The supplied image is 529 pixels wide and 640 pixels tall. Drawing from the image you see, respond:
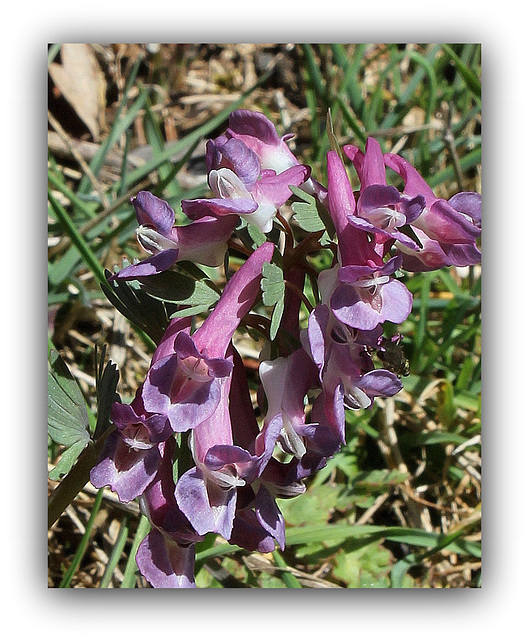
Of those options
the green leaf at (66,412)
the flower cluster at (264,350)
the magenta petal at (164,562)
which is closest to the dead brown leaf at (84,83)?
the green leaf at (66,412)

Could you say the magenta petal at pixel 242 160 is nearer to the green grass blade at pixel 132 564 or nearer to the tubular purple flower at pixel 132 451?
the tubular purple flower at pixel 132 451

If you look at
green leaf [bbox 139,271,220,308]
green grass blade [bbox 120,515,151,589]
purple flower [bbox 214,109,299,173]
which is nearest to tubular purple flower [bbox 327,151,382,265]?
purple flower [bbox 214,109,299,173]

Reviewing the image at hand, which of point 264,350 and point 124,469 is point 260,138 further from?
point 124,469

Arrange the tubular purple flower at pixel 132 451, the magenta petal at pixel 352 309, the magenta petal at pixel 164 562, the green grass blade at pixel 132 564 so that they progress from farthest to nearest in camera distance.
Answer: the green grass blade at pixel 132 564 → the magenta petal at pixel 164 562 → the tubular purple flower at pixel 132 451 → the magenta petal at pixel 352 309

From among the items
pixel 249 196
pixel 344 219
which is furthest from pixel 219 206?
pixel 344 219

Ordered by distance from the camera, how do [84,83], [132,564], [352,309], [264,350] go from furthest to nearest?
[84,83], [132,564], [264,350], [352,309]
